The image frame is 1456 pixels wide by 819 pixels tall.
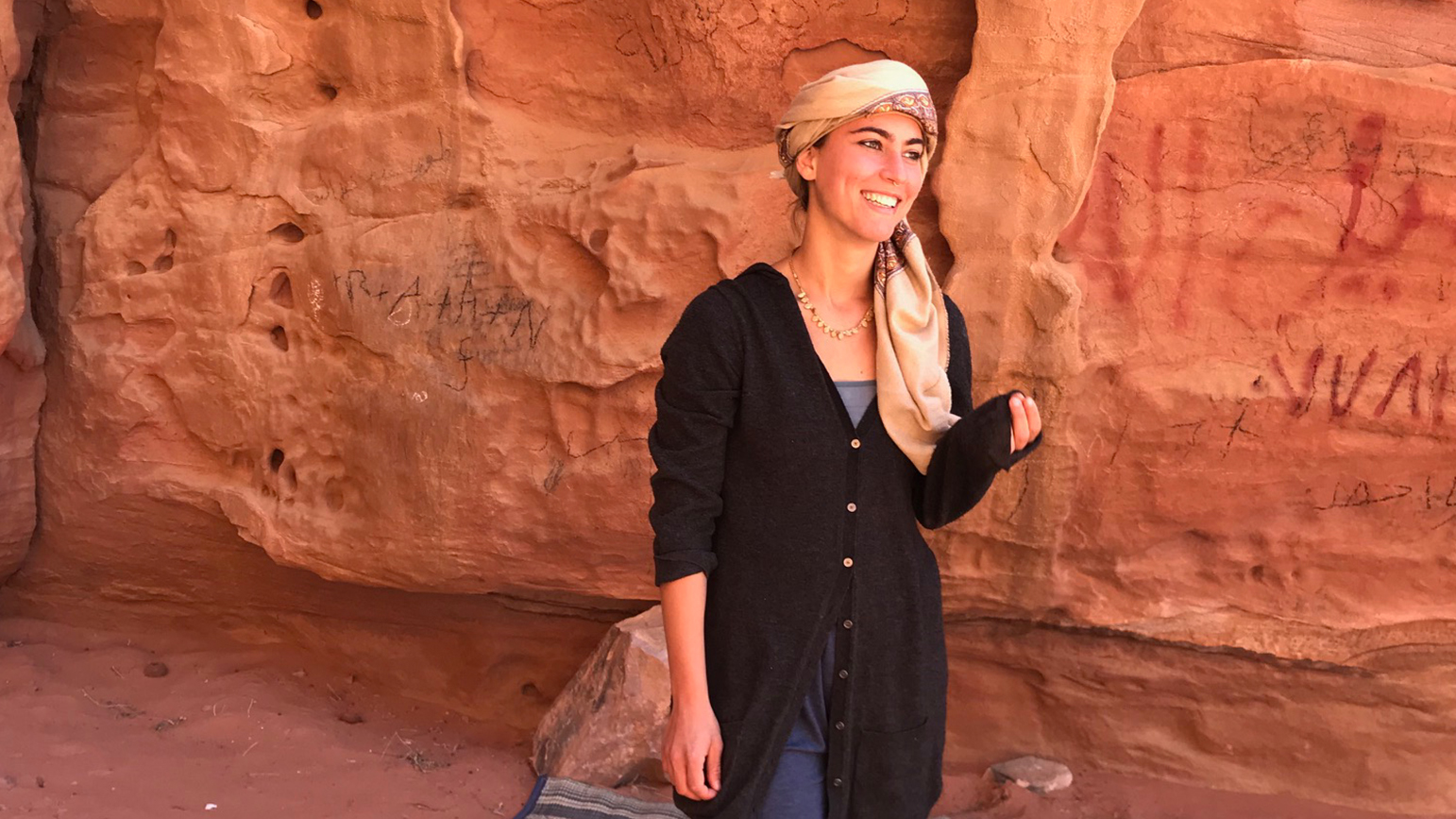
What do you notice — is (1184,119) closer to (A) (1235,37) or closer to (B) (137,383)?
(A) (1235,37)

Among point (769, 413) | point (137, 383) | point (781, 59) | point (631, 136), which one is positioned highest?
point (781, 59)

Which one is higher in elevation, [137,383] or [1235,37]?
[1235,37]

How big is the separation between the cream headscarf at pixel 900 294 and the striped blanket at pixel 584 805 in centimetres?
210

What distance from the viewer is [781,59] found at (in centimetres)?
385

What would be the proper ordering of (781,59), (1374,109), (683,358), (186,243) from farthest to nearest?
(186,243)
(781,59)
(1374,109)
(683,358)

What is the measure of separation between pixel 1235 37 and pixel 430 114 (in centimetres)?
242

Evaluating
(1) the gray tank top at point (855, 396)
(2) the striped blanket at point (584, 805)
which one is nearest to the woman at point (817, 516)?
(1) the gray tank top at point (855, 396)

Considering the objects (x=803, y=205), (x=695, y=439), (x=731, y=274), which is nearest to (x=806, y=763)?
(x=695, y=439)

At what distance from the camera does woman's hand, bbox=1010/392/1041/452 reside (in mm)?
1831

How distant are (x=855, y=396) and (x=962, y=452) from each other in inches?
7.9

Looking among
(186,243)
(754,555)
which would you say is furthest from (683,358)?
(186,243)

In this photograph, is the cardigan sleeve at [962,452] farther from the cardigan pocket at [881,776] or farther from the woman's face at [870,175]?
the cardigan pocket at [881,776]

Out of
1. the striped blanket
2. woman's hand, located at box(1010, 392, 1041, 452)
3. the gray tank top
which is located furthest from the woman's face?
the striped blanket

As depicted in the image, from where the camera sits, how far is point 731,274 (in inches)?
150
